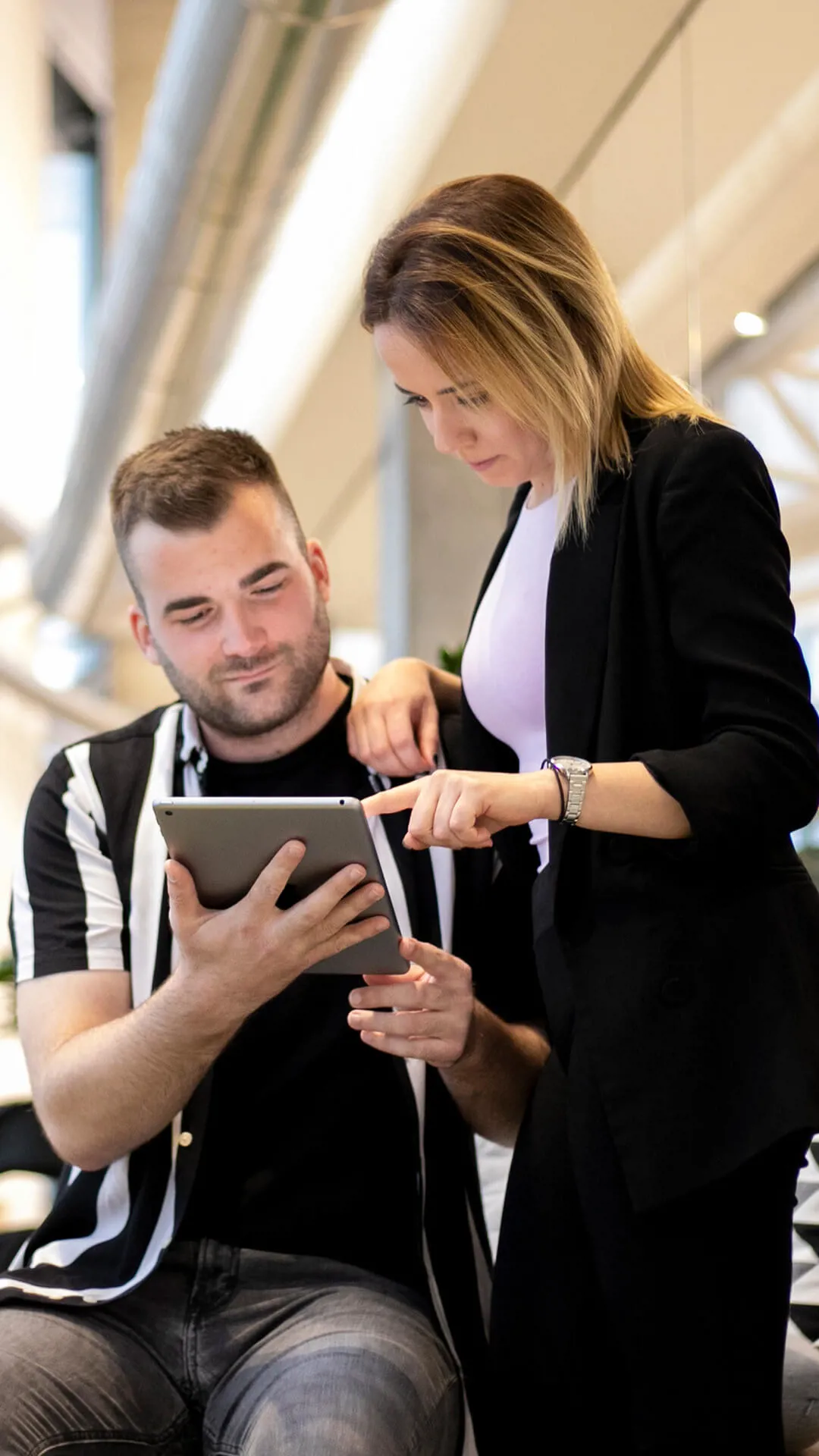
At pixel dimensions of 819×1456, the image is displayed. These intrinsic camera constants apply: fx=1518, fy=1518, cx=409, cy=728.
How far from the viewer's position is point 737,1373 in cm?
133

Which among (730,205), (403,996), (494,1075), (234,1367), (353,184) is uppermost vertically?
(353,184)

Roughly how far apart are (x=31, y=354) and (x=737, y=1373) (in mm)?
8641

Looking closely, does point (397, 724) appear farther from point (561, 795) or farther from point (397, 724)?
point (561, 795)

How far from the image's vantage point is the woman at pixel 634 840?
1.29 meters

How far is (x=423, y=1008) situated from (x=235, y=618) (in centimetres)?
60

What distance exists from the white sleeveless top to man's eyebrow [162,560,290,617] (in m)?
0.45

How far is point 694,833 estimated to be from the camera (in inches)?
50.2

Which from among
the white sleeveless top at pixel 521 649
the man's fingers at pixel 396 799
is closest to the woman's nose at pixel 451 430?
the white sleeveless top at pixel 521 649

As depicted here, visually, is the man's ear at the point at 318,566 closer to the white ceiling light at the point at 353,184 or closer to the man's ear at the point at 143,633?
the man's ear at the point at 143,633

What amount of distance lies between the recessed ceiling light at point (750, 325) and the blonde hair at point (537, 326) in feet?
5.96

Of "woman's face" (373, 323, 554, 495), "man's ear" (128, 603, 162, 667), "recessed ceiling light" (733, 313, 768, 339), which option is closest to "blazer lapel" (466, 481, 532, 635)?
"woman's face" (373, 323, 554, 495)

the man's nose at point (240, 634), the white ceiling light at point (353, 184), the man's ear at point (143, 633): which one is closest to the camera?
the man's nose at point (240, 634)

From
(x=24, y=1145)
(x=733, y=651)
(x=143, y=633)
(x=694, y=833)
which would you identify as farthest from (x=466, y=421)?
(x=24, y=1145)

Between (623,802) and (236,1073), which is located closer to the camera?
Answer: (623,802)
